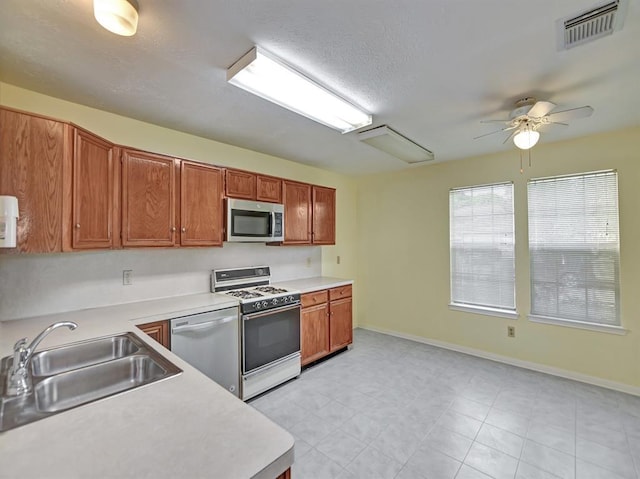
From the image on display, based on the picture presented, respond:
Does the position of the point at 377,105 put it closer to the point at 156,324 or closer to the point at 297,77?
the point at 297,77

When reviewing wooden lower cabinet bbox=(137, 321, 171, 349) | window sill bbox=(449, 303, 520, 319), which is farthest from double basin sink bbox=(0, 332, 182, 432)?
window sill bbox=(449, 303, 520, 319)

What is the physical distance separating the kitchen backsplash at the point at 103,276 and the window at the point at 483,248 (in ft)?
8.81

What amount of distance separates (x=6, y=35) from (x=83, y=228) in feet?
3.60

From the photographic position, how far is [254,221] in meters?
3.15

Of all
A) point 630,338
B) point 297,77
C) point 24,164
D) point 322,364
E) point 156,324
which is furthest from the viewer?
point 322,364

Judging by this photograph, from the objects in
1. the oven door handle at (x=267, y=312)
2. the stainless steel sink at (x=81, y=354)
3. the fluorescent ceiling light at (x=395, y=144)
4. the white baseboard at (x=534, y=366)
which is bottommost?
the white baseboard at (x=534, y=366)

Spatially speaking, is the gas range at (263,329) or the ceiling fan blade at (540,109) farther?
the gas range at (263,329)

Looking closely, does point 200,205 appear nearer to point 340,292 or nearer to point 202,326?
point 202,326

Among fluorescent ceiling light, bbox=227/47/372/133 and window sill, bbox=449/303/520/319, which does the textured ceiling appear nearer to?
fluorescent ceiling light, bbox=227/47/372/133

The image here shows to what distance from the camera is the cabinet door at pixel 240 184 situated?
298 centimetres

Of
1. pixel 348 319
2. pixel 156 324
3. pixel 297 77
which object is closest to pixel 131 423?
pixel 156 324

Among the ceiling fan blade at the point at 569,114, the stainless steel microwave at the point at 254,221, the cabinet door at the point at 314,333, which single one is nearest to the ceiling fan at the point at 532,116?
the ceiling fan blade at the point at 569,114

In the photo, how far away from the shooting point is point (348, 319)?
395 cm

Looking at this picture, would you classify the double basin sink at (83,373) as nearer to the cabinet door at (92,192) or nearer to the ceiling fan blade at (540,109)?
the cabinet door at (92,192)
